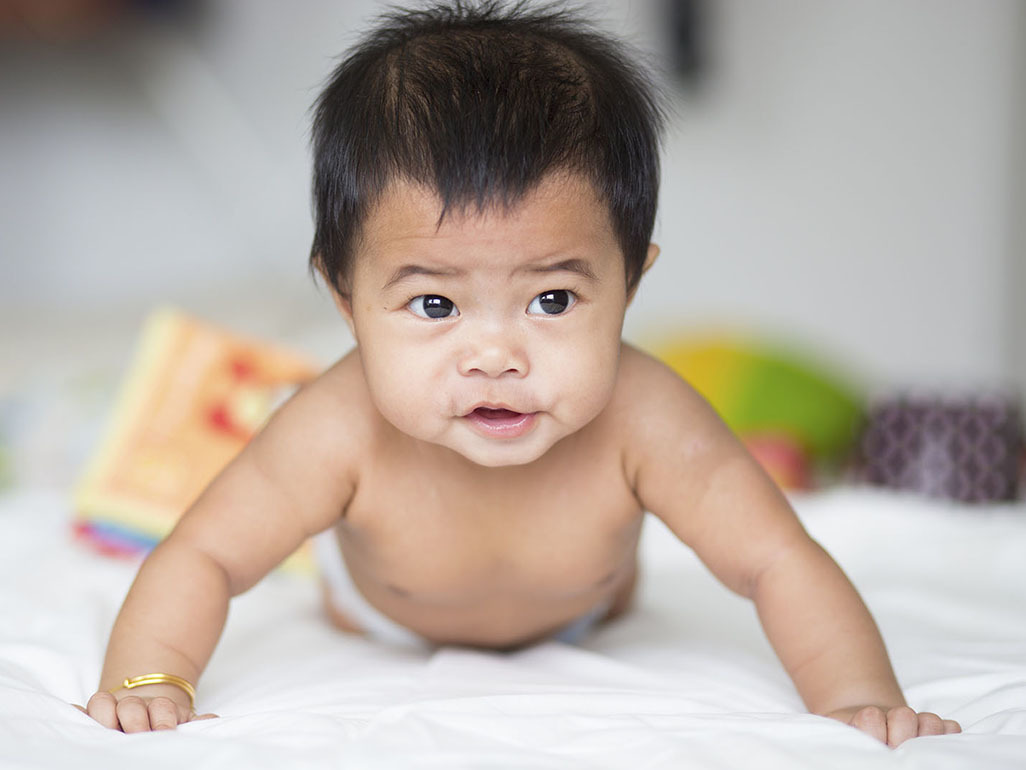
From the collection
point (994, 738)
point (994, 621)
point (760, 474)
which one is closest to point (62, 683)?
point (760, 474)

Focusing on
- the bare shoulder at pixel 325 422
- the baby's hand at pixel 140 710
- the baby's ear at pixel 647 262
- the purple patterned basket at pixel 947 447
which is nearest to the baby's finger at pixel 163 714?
the baby's hand at pixel 140 710

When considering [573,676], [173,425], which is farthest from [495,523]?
[173,425]

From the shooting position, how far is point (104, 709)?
34.4 inches

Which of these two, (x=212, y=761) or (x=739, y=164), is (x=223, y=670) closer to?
(x=212, y=761)

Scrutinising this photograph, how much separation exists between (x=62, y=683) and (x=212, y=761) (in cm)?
28

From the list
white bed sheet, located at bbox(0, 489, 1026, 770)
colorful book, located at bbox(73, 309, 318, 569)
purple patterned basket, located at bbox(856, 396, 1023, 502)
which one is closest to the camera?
white bed sheet, located at bbox(0, 489, 1026, 770)

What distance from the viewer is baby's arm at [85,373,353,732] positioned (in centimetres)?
91

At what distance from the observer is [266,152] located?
334 cm

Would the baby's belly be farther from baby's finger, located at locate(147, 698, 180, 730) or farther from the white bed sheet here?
baby's finger, located at locate(147, 698, 180, 730)

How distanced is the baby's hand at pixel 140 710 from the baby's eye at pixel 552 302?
1.26 feet

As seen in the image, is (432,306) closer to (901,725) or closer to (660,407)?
(660,407)

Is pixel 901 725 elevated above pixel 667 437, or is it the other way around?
pixel 667 437

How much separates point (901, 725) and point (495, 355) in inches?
15.1

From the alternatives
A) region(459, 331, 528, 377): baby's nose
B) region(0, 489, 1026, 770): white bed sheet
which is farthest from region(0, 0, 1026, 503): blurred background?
region(459, 331, 528, 377): baby's nose
